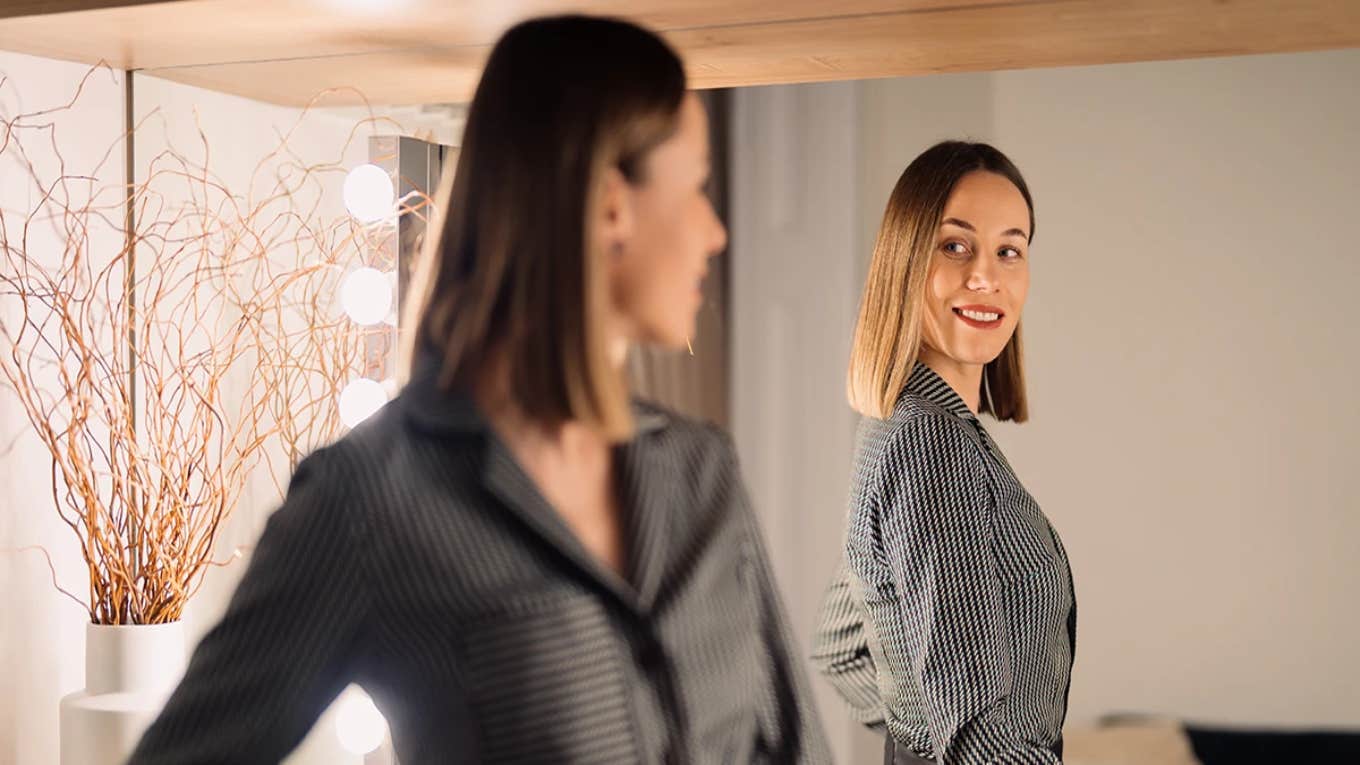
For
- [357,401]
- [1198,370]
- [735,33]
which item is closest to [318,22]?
[735,33]

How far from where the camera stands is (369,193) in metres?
2.17

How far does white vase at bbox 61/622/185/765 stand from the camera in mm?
1880

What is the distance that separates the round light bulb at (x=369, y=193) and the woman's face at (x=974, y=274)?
909mm

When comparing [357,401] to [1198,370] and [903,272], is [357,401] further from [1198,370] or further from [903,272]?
[1198,370]

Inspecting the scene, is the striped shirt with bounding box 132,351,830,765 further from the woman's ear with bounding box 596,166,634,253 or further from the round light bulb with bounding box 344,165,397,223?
the round light bulb with bounding box 344,165,397,223

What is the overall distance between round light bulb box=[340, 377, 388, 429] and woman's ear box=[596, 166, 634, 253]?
1.31 meters

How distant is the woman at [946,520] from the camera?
148cm

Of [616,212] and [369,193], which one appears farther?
[369,193]

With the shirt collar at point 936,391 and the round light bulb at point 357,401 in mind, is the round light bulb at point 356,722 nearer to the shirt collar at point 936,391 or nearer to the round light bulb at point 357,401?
the round light bulb at point 357,401

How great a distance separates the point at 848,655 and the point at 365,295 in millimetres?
936

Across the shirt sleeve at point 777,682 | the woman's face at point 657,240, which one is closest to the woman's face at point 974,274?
the shirt sleeve at point 777,682

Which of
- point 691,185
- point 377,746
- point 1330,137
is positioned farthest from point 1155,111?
point 691,185

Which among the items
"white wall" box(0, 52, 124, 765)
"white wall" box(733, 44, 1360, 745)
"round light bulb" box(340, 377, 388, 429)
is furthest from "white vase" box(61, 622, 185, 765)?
"white wall" box(733, 44, 1360, 745)

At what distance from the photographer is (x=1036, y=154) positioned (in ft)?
9.62
